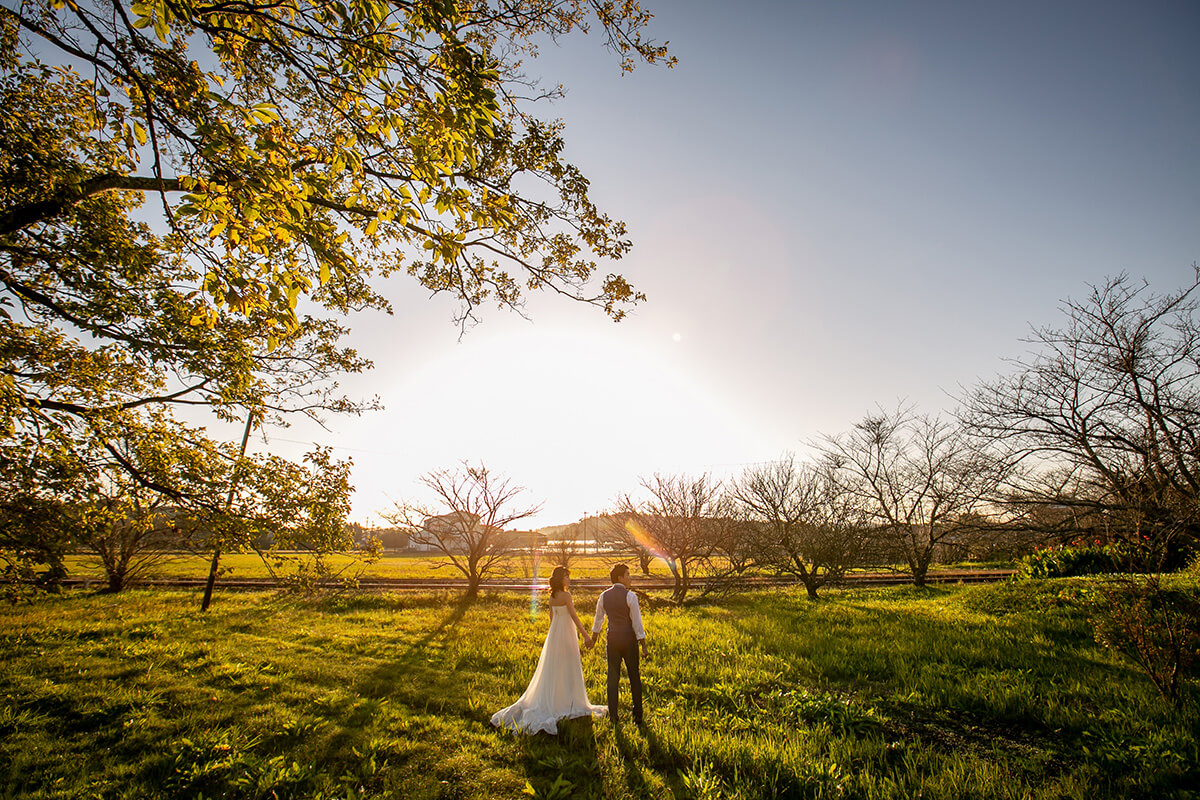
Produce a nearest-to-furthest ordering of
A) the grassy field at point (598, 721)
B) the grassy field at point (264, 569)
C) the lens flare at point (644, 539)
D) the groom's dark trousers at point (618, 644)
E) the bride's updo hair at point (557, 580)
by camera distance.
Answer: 1. the grassy field at point (598, 721)
2. the groom's dark trousers at point (618, 644)
3. the bride's updo hair at point (557, 580)
4. the grassy field at point (264, 569)
5. the lens flare at point (644, 539)

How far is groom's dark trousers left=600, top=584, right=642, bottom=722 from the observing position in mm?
6227

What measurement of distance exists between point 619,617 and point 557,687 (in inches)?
50.1

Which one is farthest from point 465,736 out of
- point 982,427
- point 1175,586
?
point 1175,586

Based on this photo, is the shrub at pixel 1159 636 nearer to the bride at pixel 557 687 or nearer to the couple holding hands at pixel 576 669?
the couple holding hands at pixel 576 669

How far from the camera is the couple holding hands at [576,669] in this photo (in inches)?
242

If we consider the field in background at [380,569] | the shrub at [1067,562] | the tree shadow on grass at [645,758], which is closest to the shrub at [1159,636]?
the tree shadow on grass at [645,758]

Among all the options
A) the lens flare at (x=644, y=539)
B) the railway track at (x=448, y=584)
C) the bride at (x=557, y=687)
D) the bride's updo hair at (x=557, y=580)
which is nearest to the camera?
the bride at (x=557, y=687)

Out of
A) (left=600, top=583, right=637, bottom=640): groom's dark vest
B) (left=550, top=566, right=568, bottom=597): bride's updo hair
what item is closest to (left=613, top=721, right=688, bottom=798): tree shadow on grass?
(left=600, top=583, right=637, bottom=640): groom's dark vest

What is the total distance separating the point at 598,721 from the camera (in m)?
6.19

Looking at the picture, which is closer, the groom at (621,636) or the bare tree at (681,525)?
the groom at (621,636)

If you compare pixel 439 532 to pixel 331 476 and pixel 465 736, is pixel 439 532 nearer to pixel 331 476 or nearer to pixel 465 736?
pixel 331 476

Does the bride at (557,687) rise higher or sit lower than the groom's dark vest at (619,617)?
lower

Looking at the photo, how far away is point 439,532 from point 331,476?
11110 mm

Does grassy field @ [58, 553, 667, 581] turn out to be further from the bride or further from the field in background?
the bride
